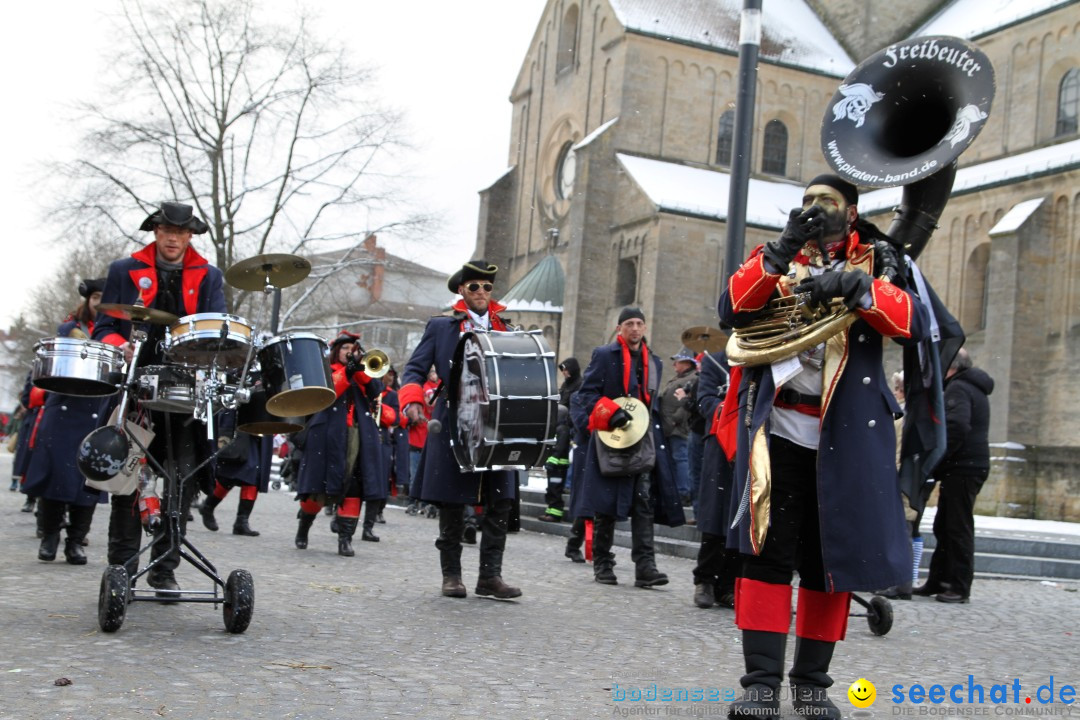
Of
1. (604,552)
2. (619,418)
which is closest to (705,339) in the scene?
(619,418)

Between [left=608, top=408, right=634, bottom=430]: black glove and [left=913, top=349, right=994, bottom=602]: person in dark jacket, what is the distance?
8.86ft

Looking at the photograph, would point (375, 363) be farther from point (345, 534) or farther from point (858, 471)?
point (858, 471)

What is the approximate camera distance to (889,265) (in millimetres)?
4973

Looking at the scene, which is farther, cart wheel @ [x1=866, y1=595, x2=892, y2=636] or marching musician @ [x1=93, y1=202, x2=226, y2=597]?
cart wheel @ [x1=866, y1=595, x2=892, y2=636]

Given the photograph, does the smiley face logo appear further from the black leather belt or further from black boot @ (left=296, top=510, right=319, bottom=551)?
black boot @ (left=296, top=510, right=319, bottom=551)

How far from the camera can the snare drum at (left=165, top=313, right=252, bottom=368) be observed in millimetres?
6156

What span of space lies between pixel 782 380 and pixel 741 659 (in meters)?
2.10

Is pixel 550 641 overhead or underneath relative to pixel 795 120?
underneath

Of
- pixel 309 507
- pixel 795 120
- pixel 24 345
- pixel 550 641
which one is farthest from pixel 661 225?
pixel 24 345

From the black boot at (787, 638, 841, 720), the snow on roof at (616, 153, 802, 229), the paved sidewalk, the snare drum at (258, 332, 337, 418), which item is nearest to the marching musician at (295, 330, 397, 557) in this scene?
the paved sidewalk

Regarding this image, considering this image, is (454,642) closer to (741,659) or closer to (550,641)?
(550,641)

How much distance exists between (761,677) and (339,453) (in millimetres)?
7724

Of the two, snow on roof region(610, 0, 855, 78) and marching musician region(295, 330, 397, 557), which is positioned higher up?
snow on roof region(610, 0, 855, 78)

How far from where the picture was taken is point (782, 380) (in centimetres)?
486
